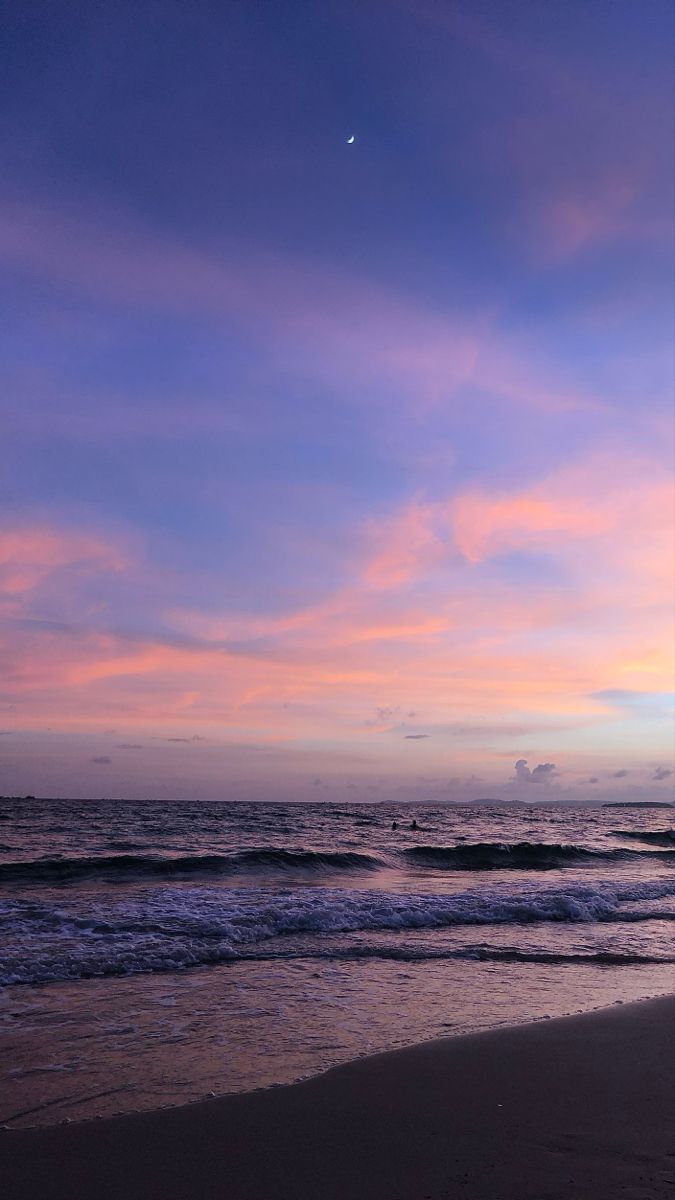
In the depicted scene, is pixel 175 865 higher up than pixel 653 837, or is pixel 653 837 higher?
pixel 175 865

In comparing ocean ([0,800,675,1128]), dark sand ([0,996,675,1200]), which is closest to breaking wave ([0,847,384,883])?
ocean ([0,800,675,1128])

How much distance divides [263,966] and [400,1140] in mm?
6378

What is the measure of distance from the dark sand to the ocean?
518 millimetres

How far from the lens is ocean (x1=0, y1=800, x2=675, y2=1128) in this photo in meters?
7.13

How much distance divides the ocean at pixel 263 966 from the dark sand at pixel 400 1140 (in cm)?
52

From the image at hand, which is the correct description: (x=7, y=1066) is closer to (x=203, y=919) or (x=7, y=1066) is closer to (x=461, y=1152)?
(x=461, y=1152)

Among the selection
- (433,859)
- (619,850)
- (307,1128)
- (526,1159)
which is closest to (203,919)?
(307,1128)

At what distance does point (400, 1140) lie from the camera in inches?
221

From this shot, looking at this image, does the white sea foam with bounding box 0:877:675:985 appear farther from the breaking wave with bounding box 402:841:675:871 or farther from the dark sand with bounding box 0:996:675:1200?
the breaking wave with bounding box 402:841:675:871

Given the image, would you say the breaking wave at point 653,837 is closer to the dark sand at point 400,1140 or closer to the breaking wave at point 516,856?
the breaking wave at point 516,856

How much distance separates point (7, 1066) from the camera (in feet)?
22.9

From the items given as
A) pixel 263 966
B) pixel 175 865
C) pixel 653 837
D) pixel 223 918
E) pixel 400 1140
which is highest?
pixel 400 1140

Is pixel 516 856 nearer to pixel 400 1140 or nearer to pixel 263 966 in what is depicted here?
pixel 263 966

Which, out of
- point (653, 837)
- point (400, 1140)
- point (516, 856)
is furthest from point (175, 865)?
point (653, 837)
